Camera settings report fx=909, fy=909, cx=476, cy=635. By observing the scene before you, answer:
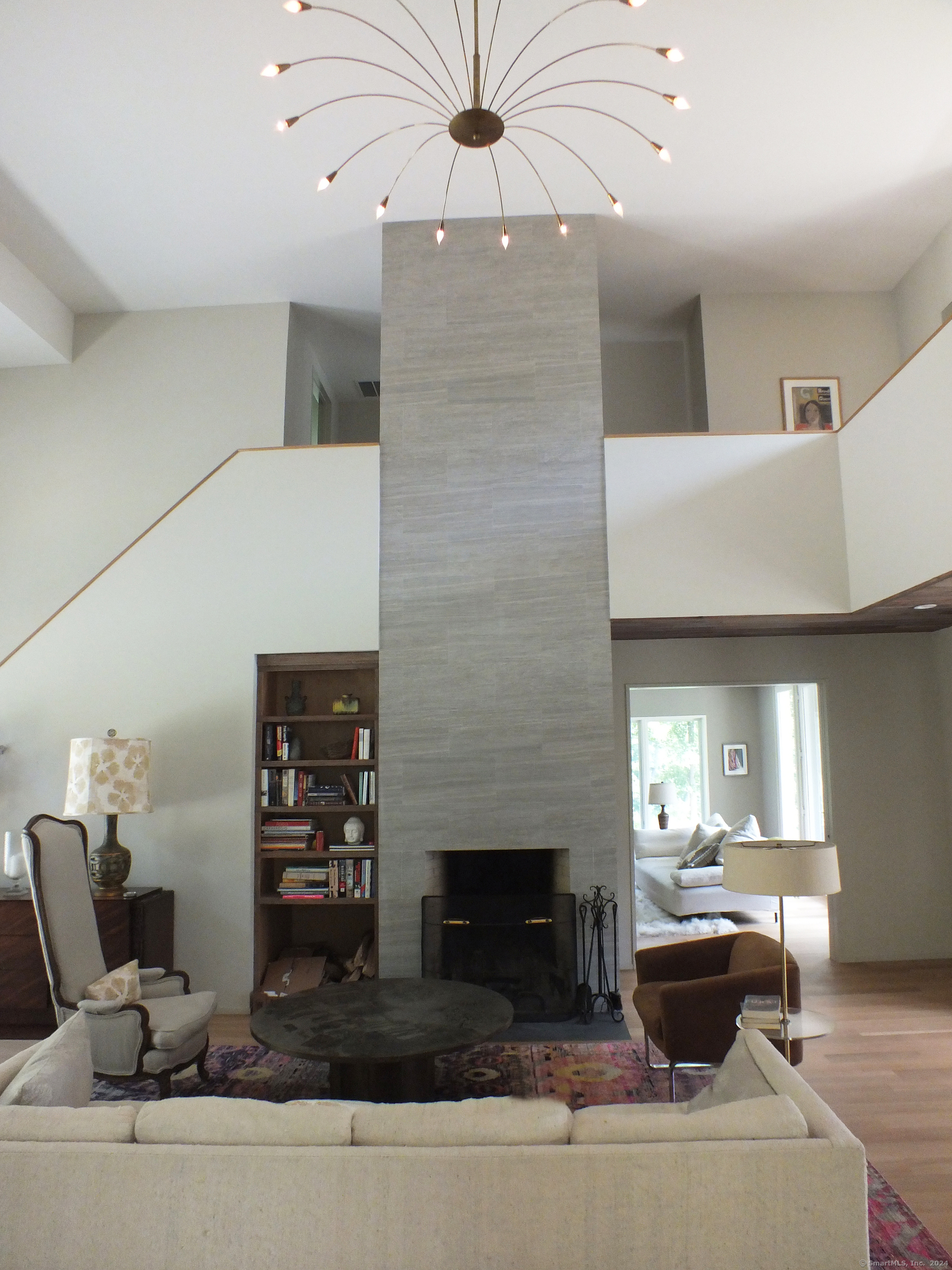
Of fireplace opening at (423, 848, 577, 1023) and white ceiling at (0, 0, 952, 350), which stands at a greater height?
white ceiling at (0, 0, 952, 350)

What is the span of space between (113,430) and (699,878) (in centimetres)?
634

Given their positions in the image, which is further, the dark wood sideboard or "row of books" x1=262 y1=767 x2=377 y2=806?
"row of books" x1=262 y1=767 x2=377 y2=806

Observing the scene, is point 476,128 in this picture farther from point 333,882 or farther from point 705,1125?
point 333,882

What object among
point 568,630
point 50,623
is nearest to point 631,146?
point 568,630

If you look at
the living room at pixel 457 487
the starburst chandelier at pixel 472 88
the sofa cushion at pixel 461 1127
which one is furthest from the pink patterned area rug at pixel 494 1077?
the starburst chandelier at pixel 472 88

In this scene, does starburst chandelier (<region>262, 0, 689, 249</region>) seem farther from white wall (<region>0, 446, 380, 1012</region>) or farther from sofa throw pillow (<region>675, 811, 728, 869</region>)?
sofa throw pillow (<region>675, 811, 728, 869</region>)

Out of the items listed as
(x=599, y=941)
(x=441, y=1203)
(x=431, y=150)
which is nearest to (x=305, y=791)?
(x=599, y=941)

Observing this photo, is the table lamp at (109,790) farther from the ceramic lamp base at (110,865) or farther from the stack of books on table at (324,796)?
the stack of books on table at (324,796)

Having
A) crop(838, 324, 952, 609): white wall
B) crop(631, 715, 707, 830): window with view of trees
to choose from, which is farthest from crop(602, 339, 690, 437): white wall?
crop(631, 715, 707, 830): window with view of trees

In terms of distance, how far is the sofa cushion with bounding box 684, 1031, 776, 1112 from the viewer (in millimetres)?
2471

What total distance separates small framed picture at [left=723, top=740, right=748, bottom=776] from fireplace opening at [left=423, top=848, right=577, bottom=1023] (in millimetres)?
6347

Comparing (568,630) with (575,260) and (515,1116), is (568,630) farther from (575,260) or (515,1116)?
(515,1116)

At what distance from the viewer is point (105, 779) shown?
5336 millimetres

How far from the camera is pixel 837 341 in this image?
7008 millimetres
